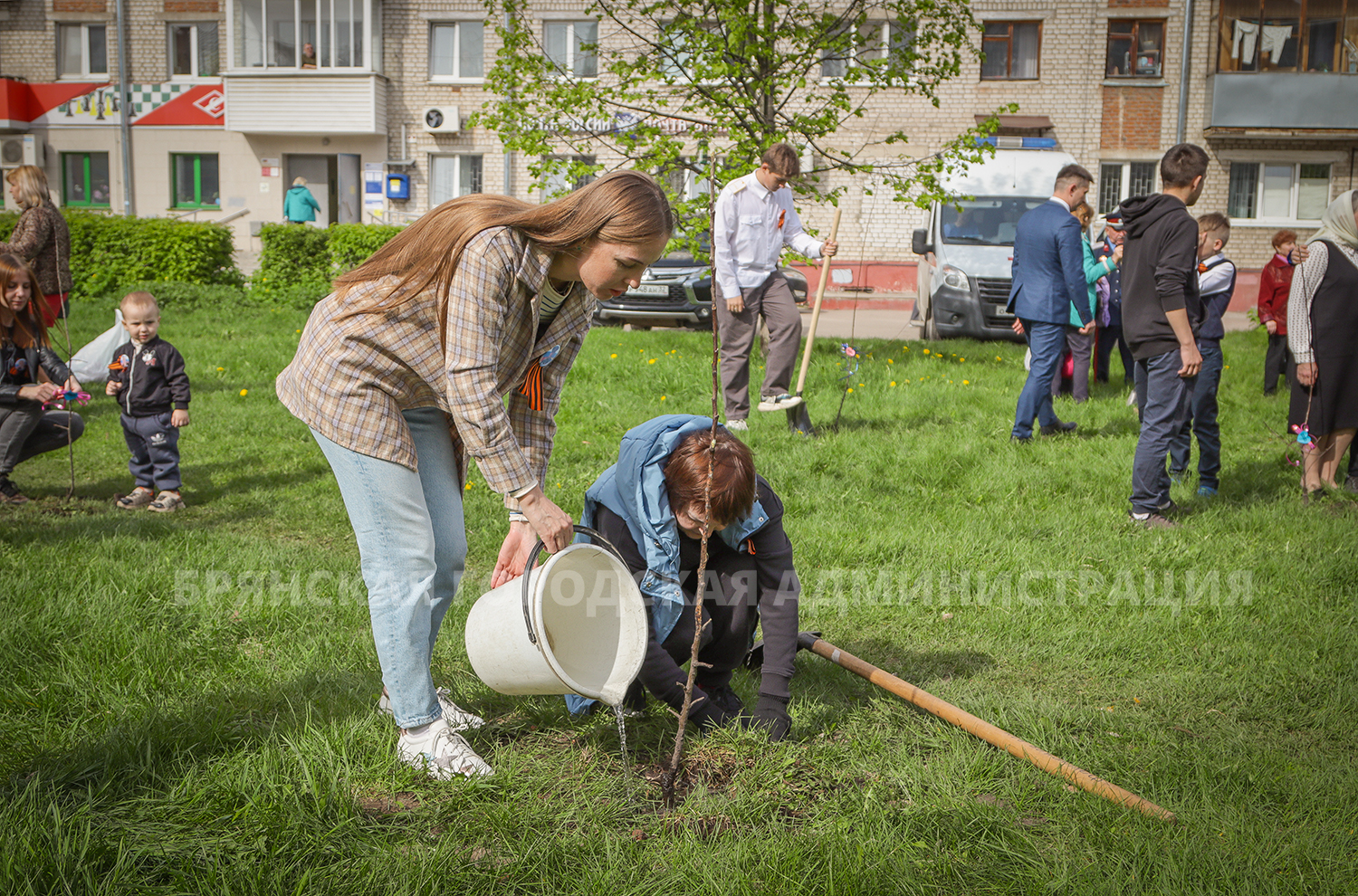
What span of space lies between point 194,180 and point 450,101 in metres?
7.70

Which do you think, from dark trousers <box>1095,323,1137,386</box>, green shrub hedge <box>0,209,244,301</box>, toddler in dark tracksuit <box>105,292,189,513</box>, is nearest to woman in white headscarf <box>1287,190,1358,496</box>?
dark trousers <box>1095,323,1137,386</box>

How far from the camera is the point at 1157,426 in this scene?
18.5ft

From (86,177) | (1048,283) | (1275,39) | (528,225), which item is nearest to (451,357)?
(528,225)

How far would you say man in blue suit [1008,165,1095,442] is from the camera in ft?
25.3

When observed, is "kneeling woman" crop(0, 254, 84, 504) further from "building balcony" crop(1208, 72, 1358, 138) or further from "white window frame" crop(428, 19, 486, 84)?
"building balcony" crop(1208, 72, 1358, 138)

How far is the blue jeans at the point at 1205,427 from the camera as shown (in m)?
6.45

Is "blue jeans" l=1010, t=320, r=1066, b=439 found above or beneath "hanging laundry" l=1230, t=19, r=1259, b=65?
beneath

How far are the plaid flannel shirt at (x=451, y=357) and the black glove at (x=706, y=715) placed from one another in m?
0.87

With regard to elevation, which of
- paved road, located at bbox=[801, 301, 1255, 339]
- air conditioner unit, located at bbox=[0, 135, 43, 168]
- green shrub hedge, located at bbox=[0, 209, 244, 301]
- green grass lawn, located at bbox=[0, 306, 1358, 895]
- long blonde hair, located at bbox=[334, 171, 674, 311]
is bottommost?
green grass lawn, located at bbox=[0, 306, 1358, 895]

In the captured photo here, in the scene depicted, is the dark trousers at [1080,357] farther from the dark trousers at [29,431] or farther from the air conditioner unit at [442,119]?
the air conditioner unit at [442,119]

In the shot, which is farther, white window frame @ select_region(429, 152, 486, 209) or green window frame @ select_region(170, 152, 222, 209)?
green window frame @ select_region(170, 152, 222, 209)

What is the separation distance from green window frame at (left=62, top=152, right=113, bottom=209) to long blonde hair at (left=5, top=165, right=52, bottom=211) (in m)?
24.0

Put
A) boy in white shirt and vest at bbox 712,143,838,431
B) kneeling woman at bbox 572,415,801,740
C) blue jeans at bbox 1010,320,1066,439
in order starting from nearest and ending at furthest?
kneeling woman at bbox 572,415,801,740, blue jeans at bbox 1010,320,1066,439, boy in white shirt and vest at bbox 712,143,838,431

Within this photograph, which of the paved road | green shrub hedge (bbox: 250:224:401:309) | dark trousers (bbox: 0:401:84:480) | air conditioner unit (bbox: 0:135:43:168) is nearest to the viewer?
dark trousers (bbox: 0:401:84:480)
